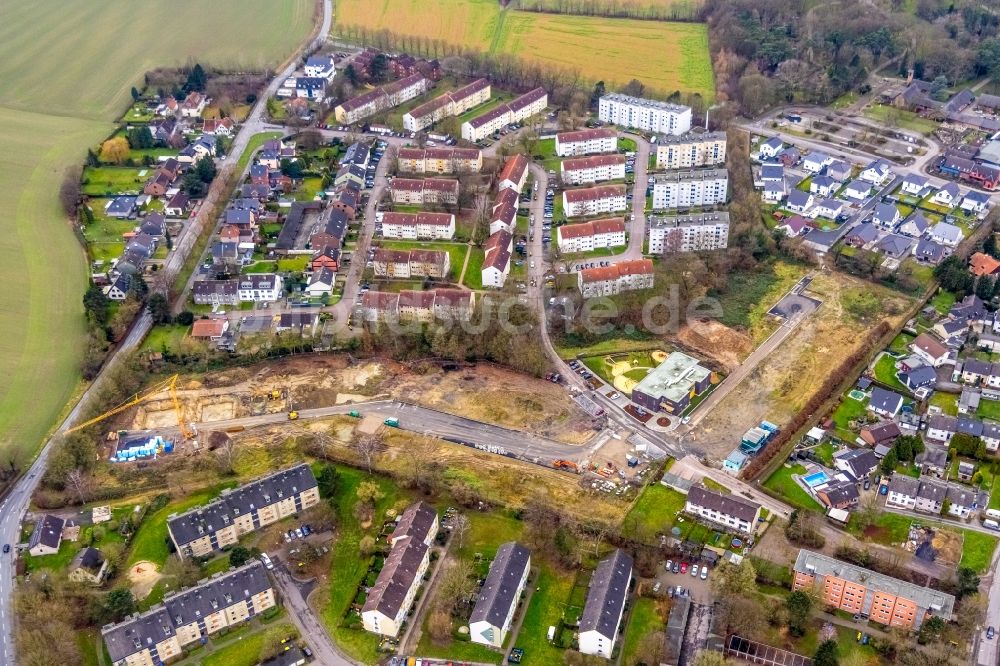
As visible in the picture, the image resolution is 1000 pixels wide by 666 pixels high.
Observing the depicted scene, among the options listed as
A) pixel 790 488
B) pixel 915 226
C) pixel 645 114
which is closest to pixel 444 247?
pixel 645 114

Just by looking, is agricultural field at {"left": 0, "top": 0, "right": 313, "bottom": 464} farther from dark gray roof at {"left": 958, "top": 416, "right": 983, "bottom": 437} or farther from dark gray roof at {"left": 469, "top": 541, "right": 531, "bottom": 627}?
dark gray roof at {"left": 958, "top": 416, "right": 983, "bottom": 437}

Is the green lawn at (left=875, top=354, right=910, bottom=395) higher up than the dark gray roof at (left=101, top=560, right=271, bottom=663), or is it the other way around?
the green lawn at (left=875, top=354, right=910, bottom=395)

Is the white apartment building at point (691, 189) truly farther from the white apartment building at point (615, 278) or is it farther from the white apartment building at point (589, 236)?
the white apartment building at point (615, 278)

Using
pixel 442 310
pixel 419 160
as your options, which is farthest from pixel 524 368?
pixel 419 160

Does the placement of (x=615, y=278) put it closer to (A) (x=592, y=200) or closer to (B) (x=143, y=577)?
(A) (x=592, y=200)

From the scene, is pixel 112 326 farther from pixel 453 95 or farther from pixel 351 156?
pixel 453 95

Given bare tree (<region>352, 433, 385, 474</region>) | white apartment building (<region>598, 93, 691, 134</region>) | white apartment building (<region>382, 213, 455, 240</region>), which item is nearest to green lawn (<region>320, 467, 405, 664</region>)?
bare tree (<region>352, 433, 385, 474</region>)
